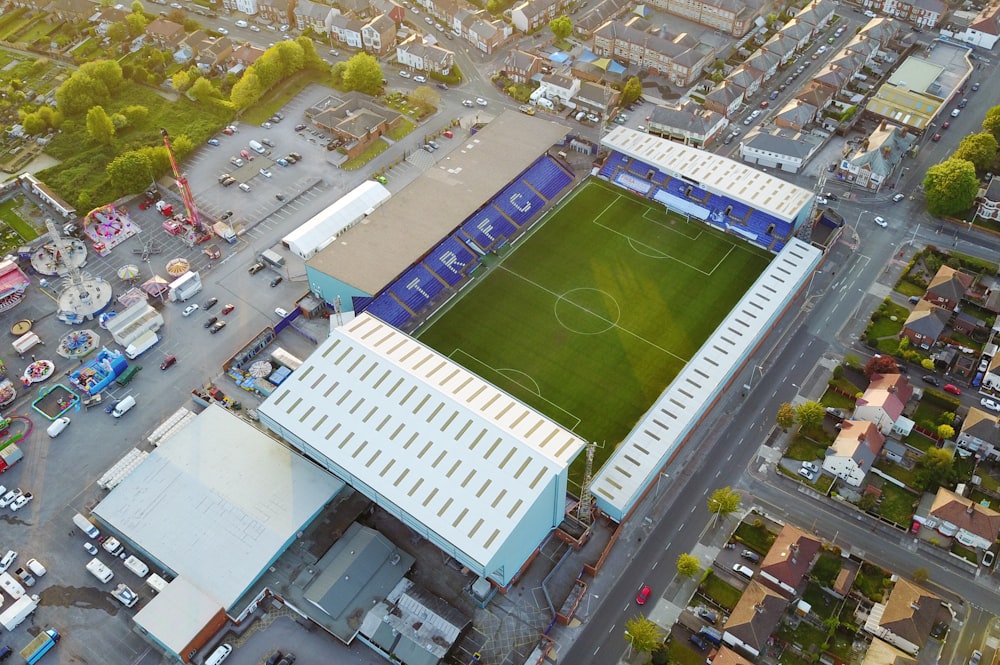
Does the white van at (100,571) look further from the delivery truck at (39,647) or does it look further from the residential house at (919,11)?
the residential house at (919,11)

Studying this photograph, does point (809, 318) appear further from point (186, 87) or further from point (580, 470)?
point (186, 87)

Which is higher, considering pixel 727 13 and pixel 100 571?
pixel 727 13

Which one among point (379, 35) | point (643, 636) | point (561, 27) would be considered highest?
point (561, 27)

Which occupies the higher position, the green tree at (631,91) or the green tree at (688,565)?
the green tree at (631,91)

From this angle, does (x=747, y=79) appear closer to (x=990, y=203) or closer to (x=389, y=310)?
(x=990, y=203)

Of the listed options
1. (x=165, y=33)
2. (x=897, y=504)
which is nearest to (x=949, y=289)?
(x=897, y=504)

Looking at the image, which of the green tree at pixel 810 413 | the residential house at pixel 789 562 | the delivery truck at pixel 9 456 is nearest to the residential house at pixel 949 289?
the green tree at pixel 810 413

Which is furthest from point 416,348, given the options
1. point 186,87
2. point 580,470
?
point 186,87
